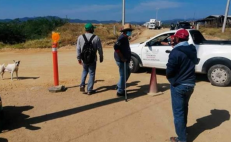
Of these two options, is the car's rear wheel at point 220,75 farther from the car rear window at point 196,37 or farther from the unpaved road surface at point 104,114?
the car rear window at point 196,37

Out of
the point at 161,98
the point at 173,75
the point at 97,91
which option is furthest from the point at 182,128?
the point at 97,91

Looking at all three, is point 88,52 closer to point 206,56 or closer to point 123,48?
point 123,48

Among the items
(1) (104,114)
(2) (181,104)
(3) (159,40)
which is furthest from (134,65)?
(2) (181,104)

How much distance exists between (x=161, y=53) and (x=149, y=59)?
57 cm

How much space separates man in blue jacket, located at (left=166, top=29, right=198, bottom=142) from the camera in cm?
341

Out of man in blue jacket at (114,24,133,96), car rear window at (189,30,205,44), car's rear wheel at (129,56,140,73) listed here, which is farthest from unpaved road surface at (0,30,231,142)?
car rear window at (189,30,205,44)

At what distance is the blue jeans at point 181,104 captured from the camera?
355cm

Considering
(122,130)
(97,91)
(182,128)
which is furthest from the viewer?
(97,91)

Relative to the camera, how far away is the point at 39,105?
5.42 m

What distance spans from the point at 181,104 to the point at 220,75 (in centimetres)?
405

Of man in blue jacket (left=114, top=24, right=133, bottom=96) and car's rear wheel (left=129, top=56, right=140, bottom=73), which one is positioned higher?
man in blue jacket (left=114, top=24, right=133, bottom=96)

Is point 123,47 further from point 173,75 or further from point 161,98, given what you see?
point 173,75

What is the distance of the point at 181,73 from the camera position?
11.5ft

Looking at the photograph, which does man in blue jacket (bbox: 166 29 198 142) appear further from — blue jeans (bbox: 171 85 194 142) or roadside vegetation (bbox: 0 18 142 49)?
roadside vegetation (bbox: 0 18 142 49)
